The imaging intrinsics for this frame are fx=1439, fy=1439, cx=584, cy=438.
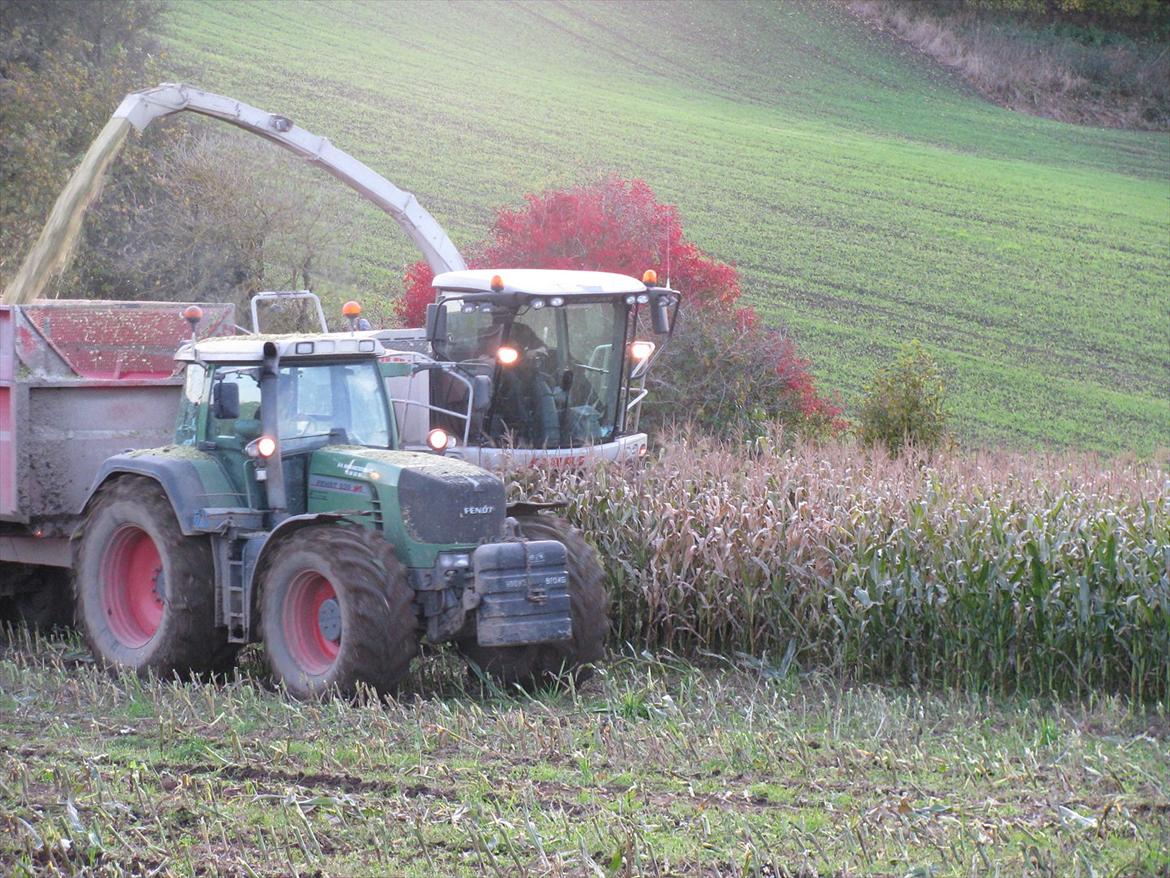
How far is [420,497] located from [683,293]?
8898mm

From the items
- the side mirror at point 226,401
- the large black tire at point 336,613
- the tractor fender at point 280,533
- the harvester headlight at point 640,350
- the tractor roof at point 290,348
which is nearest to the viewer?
the large black tire at point 336,613

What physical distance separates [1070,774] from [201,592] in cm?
478

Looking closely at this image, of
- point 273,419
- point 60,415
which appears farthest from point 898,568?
point 60,415

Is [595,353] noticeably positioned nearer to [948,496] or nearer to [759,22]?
[948,496]

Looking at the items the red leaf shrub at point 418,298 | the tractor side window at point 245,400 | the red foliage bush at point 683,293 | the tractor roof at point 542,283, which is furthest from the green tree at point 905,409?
the tractor side window at point 245,400

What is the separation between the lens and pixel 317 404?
834 centimetres

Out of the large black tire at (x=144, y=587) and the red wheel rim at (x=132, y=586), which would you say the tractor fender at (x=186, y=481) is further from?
the red wheel rim at (x=132, y=586)

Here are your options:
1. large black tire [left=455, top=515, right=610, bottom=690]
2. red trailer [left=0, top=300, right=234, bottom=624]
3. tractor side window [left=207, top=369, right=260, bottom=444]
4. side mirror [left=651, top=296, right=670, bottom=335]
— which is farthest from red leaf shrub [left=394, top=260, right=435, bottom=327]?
large black tire [left=455, top=515, right=610, bottom=690]

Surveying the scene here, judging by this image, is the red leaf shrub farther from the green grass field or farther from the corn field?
the green grass field

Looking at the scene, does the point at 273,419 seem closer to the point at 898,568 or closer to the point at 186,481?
the point at 186,481

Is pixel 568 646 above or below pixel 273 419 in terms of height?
below

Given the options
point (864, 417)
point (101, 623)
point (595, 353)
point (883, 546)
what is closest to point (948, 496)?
point (883, 546)

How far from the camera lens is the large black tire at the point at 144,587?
812cm

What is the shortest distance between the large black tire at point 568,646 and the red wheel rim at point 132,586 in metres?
2.09
